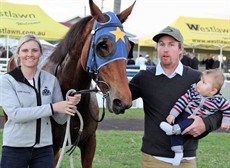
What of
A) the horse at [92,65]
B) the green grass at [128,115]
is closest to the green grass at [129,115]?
the green grass at [128,115]

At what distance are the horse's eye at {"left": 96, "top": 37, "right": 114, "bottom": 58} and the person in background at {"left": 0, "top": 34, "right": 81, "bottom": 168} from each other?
1.27ft

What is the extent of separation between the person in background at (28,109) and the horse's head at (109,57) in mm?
278

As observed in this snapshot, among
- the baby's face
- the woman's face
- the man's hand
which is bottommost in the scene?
the man's hand

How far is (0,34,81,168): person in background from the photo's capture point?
2.87 metres

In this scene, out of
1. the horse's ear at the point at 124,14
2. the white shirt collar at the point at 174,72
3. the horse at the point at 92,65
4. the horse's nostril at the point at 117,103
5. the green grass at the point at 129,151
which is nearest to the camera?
the horse's nostril at the point at 117,103

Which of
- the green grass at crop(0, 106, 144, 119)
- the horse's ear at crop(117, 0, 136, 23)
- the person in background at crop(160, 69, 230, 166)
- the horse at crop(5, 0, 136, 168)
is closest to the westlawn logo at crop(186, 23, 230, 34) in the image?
the green grass at crop(0, 106, 144, 119)

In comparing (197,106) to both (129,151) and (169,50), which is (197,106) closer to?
(169,50)

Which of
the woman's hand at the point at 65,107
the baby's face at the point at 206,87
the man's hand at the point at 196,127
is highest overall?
the baby's face at the point at 206,87

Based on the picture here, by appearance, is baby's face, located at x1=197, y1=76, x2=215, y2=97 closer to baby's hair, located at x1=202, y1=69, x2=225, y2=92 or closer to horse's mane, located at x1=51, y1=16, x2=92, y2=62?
baby's hair, located at x1=202, y1=69, x2=225, y2=92

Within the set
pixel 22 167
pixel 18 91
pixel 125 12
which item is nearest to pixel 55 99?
pixel 18 91

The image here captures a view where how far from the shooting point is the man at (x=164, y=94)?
9.78ft

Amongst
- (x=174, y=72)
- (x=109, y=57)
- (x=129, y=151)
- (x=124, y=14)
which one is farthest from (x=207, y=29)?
(x=109, y=57)

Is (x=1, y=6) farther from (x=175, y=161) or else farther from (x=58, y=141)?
(x=175, y=161)

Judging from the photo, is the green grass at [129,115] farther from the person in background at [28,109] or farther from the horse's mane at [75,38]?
the person in background at [28,109]
